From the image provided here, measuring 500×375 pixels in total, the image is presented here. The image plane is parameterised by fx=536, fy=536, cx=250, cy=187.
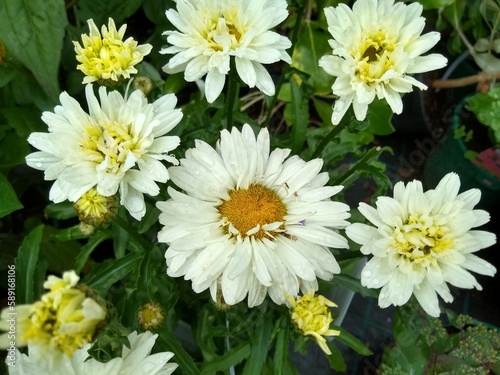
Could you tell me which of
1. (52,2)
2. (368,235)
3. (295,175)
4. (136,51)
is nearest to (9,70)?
(52,2)

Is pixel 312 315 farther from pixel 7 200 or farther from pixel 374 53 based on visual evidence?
pixel 7 200

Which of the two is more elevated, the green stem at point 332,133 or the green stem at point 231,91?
the green stem at point 231,91

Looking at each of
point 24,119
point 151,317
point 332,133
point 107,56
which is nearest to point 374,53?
point 332,133

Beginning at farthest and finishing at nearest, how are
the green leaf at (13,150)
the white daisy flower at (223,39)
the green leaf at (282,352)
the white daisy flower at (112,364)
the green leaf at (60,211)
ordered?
1. the green leaf at (13,150)
2. the green leaf at (60,211)
3. the green leaf at (282,352)
4. the white daisy flower at (223,39)
5. the white daisy flower at (112,364)

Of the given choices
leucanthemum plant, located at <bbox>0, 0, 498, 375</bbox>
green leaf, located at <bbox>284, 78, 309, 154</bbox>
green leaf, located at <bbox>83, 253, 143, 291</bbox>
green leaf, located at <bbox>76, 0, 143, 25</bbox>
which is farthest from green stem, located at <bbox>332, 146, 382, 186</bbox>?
green leaf, located at <bbox>76, 0, 143, 25</bbox>

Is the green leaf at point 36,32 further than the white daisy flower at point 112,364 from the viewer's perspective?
Yes

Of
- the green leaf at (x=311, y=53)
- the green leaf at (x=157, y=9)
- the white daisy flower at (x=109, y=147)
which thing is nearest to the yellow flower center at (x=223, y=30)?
the white daisy flower at (x=109, y=147)

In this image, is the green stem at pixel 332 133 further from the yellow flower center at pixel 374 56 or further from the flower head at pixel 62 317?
the flower head at pixel 62 317
